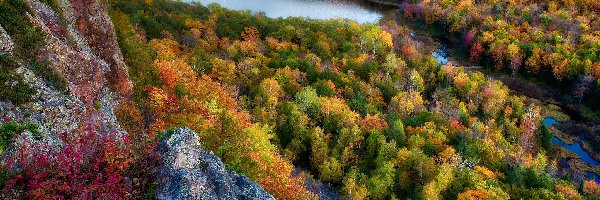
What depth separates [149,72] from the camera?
48688 mm

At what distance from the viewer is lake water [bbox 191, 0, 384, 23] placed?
5330 inches

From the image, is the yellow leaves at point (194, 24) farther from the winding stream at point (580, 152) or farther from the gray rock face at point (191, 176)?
the gray rock face at point (191, 176)

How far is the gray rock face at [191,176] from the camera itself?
23.2 meters

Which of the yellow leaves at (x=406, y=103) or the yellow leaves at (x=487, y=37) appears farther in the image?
the yellow leaves at (x=487, y=37)

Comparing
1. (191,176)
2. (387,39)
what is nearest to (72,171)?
(191,176)

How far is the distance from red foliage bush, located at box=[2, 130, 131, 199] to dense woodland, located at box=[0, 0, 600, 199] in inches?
3.2

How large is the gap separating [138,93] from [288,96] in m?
36.4

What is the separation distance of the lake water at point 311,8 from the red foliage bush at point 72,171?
111m

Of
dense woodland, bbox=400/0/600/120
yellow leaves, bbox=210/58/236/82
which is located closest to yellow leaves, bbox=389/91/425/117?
yellow leaves, bbox=210/58/236/82

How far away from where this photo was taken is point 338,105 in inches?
2908

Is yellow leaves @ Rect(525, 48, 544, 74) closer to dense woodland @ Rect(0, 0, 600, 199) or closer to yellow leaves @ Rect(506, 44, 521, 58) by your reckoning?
dense woodland @ Rect(0, 0, 600, 199)

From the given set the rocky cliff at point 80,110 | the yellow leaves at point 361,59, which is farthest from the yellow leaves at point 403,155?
the rocky cliff at point 80,110

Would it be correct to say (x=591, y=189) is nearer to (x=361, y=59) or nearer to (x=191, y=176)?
(x=361, y=59)

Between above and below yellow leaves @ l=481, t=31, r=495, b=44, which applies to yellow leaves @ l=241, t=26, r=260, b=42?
above
